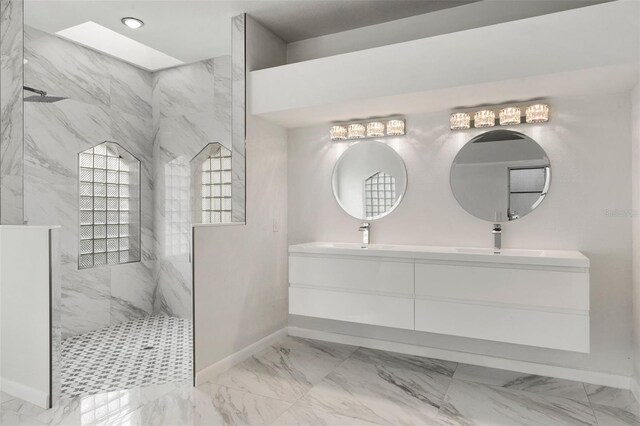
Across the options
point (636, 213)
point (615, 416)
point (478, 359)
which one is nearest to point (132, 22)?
point (478, 359)

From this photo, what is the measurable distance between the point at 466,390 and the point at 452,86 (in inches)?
77.1

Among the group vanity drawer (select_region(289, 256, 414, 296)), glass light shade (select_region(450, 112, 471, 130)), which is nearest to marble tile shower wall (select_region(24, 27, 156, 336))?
vanity drawer (select_region(289, 256, 414, 296))

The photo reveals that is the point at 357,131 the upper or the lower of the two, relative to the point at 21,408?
upper

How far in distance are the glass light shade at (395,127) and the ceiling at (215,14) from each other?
2.72 feet

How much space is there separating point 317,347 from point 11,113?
2.82 metres

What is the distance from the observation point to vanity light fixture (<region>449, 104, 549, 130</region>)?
2.87 metres

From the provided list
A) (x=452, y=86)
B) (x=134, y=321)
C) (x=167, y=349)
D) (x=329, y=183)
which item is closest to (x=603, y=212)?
(x=452, y=86)

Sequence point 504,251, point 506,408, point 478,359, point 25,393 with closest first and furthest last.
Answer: point 506,408 < point 25,393 < point 504,251 < point 478,359

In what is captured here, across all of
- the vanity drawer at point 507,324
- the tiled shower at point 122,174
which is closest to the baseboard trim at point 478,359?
the vanity drawer at point 507,324

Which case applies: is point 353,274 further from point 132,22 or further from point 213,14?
point 132,22

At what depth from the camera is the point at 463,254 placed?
277 centimetres

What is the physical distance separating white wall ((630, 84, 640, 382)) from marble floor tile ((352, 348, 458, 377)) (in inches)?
45.2

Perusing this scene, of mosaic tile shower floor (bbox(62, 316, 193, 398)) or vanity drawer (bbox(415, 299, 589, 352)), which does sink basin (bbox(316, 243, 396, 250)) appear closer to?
vanity drawer (bbox(415, 299, 589, 352))

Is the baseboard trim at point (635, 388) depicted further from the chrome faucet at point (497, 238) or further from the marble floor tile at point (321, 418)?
the marble floor tile at point (321, 418)
